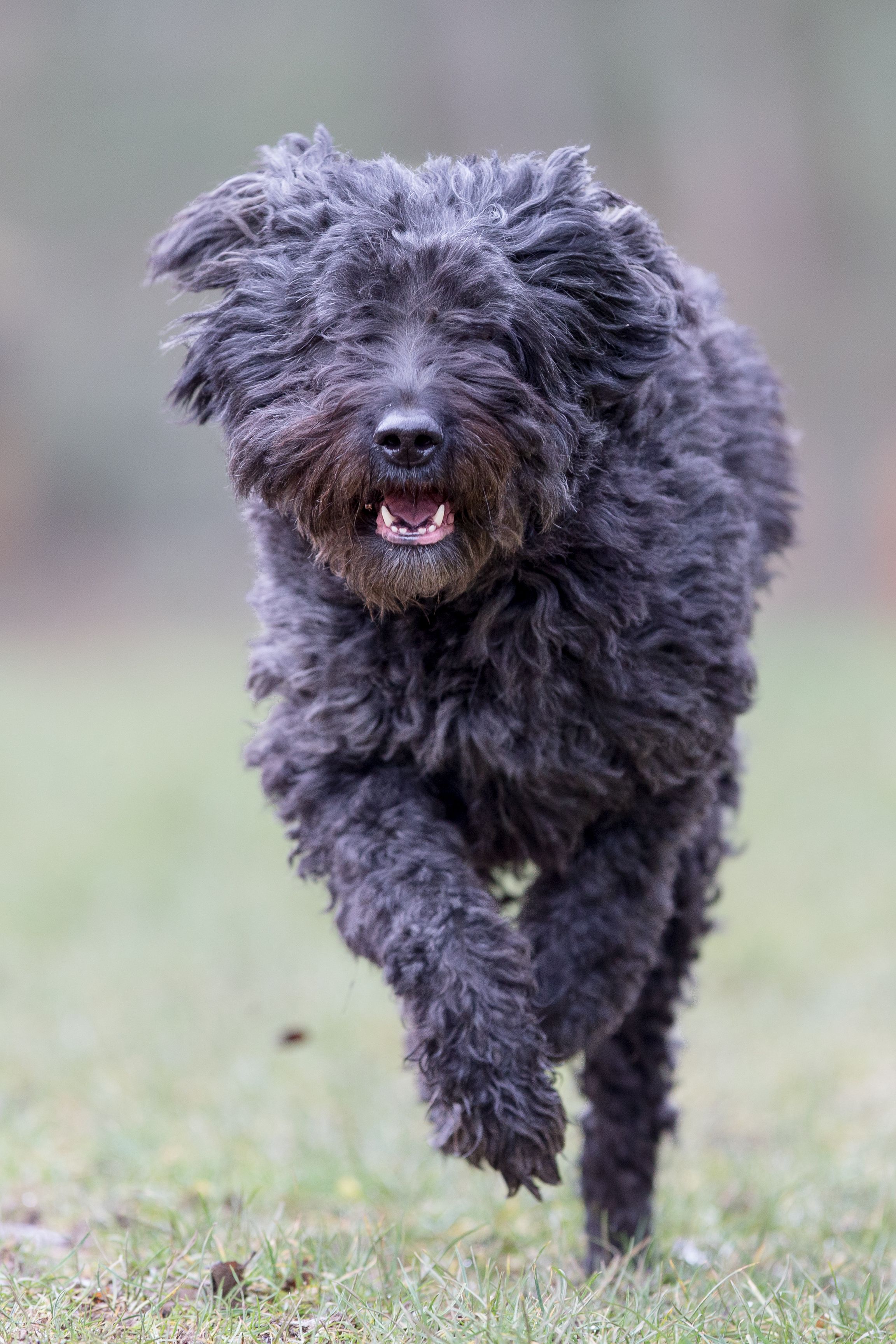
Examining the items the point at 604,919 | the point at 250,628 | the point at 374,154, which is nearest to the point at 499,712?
the point at 604,919

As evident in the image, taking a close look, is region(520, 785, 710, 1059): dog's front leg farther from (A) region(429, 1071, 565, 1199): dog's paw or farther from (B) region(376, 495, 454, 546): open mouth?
(B) region(376, 495, 454, 546): open mouth

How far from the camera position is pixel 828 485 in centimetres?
2353

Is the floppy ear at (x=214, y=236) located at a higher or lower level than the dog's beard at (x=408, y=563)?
higher

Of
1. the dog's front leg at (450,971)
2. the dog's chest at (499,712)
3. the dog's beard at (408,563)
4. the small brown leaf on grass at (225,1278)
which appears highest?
the dog's beard at (408,563)

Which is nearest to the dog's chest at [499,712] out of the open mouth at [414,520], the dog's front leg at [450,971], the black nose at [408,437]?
the dog's front leg at [450,971]

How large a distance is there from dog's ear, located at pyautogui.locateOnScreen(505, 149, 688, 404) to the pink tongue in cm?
43

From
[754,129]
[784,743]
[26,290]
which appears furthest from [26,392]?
[784,743]

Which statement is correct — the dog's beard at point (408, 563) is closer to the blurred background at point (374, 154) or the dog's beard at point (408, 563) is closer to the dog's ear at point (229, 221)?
the dog's ear at point (229, 221)

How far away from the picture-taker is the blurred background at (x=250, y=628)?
5.38 metres

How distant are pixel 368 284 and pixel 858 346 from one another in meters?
22.0

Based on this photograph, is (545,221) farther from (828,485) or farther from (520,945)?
(828,485)

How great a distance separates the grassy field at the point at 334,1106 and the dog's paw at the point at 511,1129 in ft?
0.72

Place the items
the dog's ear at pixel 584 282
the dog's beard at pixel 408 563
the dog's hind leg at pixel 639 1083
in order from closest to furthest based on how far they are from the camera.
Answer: the dog's beard at pixel 408 563
the dog's ear at pixel 584 282
the dog's hind leg at pixel 639 1083

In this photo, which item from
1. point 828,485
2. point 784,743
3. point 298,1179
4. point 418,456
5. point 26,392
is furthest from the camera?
point 26,392
